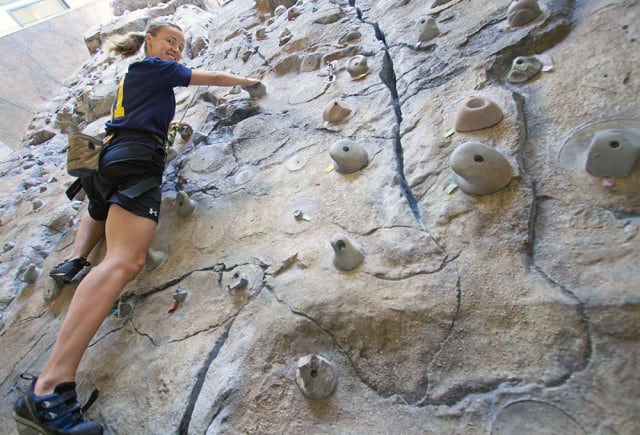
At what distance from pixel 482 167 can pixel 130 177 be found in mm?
1810

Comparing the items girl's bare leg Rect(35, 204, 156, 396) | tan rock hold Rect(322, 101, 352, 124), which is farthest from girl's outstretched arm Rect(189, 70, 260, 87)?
girl's bare leg Rect(35, 204, 156, 396)

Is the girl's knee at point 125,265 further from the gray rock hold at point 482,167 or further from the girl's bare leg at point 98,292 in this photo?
the gray rock hold at point 482,167

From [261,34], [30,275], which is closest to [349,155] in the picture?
[30,275]

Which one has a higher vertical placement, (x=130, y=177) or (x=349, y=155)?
(x=130, y=177)

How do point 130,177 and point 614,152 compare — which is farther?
point 130,177

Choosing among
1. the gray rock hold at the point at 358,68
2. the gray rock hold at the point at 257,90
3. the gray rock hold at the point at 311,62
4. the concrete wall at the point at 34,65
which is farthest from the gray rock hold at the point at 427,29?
the concrete wall at the point at 34,65

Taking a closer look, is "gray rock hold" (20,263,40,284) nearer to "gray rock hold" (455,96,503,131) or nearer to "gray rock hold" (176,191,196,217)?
"gray rock hold" (176,191,196,217)

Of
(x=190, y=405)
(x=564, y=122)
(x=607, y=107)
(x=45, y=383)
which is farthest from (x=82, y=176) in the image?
(x=607, y=107)

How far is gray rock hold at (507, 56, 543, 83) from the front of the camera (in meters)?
1.60

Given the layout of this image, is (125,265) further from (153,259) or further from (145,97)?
(145,97)

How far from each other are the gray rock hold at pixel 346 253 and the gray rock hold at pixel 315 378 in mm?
388

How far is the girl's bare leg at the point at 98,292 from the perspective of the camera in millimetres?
1353

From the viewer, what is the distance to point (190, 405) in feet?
4.04

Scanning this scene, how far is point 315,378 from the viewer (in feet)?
3.62
